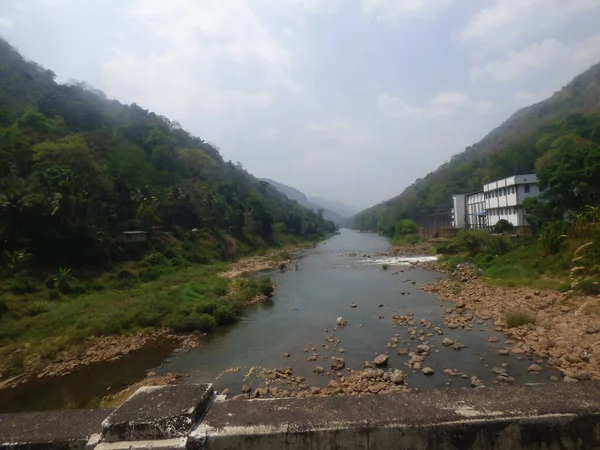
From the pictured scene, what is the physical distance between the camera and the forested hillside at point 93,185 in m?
24.3

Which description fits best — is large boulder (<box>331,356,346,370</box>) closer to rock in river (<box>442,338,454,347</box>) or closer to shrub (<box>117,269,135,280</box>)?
rock in river (<box>442,338,454,347</box>)

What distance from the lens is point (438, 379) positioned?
32.2ft

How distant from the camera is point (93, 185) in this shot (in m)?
33.6

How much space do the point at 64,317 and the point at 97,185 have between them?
21025 millimetres

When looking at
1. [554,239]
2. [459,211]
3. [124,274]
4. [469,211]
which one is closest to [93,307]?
[124,274]

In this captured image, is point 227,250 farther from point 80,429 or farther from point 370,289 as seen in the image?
point 80,429

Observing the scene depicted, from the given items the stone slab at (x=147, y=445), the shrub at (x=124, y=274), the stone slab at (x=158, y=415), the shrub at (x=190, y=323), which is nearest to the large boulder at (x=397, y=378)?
the stone slab at (x=158, y=415)

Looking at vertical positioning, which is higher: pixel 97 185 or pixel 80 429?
pixel 97 185

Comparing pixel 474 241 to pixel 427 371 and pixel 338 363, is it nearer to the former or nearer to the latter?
pixel 427 371

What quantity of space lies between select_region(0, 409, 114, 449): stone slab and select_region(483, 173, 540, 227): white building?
124ft

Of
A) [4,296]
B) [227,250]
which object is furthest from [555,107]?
[4,296]

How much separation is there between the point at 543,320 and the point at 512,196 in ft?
94.3

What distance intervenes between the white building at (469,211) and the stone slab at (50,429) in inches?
1925

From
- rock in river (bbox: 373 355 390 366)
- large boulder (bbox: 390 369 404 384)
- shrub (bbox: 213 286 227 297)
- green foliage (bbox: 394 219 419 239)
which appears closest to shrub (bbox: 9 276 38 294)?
shrub (bbox: 213 286 227 297)
